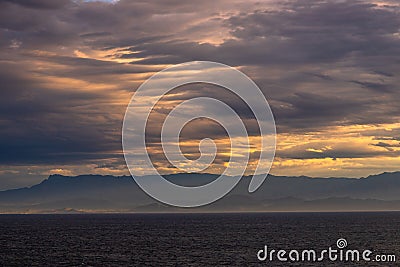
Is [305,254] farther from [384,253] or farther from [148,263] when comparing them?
[148,263]

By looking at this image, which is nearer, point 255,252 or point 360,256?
point 360,256

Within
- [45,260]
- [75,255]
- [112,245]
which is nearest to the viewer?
[45,260]

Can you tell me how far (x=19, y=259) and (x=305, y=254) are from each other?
54.6 m

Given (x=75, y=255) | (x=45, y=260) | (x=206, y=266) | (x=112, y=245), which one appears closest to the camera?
(x=206, y=266)

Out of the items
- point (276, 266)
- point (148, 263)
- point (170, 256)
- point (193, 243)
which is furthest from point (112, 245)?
point (276, 266)

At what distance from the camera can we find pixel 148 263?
344ft

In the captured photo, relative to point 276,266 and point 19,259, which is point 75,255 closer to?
point 19,259

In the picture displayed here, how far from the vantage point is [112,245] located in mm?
145375

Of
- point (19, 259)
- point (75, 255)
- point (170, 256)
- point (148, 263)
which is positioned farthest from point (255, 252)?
point (19, 259)

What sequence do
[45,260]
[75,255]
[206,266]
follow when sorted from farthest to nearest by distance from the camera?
[75,255]
[45,260]
[206,266]

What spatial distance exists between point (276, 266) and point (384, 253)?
30055mm
